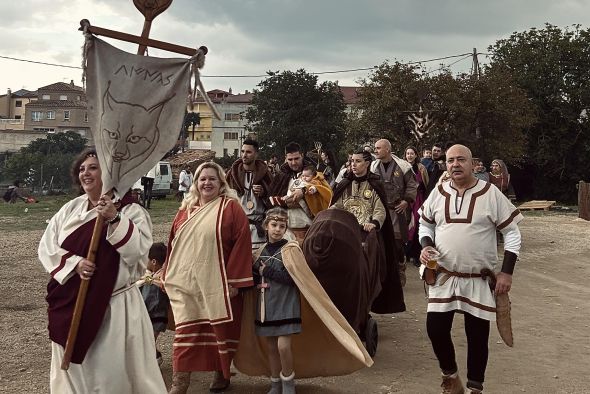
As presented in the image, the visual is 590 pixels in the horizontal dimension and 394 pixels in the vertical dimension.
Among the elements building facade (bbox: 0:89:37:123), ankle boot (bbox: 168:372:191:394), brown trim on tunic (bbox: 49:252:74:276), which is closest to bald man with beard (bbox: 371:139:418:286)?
→ ankle boot (bbox: 168:372:191:394)

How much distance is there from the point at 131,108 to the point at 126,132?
0.14 meters

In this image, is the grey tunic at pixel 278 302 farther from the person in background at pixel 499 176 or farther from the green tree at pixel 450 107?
the green tree at pixel 450 107

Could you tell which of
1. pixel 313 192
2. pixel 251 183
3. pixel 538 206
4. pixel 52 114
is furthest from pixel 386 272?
pixel 52 114

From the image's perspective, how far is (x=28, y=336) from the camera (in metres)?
6.89

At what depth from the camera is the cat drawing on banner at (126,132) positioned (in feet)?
12.7

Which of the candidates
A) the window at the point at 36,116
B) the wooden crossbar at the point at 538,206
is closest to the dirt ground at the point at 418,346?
the wooden crossbar at the point at 538,206

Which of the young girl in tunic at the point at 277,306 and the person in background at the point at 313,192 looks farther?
the person in background at the point at 313,192

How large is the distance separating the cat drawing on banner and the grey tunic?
60.8 inches

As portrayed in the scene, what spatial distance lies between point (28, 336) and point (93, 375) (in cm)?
353

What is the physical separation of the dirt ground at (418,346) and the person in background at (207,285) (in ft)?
1.82

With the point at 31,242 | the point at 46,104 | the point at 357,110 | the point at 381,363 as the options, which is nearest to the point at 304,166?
the point at 381,363

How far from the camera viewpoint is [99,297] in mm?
3723

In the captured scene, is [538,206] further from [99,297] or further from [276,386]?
[99,297]

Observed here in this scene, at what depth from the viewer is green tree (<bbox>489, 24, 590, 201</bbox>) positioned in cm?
3734
